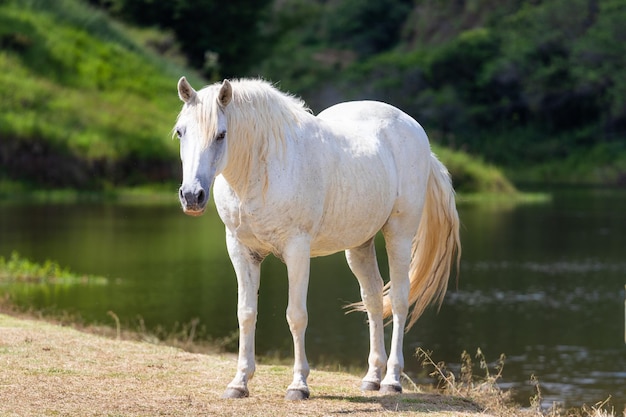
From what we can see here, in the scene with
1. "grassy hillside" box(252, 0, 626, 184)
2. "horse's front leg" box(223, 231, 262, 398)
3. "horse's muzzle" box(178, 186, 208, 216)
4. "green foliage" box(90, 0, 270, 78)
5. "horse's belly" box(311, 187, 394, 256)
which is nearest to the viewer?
"horse's muzzle" box(178, 186, 208, 216)

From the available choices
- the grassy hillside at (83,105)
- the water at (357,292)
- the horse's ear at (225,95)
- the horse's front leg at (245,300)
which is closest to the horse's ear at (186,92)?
the horse's ear at (225,95)

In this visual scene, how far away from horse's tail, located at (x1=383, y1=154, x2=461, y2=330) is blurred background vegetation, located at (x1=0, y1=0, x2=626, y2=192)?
22.4m

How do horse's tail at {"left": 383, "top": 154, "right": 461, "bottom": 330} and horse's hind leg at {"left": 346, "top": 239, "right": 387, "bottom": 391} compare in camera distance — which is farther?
horse's tail at {"left": 383, "top": 154, "right": 461, "bottom": 330}

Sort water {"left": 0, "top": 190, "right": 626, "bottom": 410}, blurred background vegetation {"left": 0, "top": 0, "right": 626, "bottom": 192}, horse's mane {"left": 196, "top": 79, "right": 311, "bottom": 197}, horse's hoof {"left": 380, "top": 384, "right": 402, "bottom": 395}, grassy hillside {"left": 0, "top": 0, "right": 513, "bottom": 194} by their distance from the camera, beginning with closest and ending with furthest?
horse's mane {"left": 196, "top": 79, "right": 311, "bottom": 197} → horse's hoof {"left": 380, "top": 384, "right": 402, "bottom": 395} → water {"left": 0, "top": 190, "right": 626, "bottom": 410} → grassy hillside {"left": 0, "top": 0, "right": 513, "bottom": 194} → blurred background vegetation {"left": 0, "top": 0, "right": 626, "bottom": 192}

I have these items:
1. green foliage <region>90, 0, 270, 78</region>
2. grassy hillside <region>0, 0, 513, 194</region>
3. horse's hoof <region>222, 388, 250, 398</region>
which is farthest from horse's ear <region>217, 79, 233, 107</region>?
green foliage <region>90, 0, 270, 78</region>

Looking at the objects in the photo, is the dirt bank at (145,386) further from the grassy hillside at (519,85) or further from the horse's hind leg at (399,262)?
the grassy hillside at (519,85)

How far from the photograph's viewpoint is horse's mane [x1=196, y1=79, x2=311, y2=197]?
6.66 meters

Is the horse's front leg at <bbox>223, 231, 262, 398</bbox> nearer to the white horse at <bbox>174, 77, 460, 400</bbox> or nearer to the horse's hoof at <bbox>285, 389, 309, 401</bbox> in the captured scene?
the white horse at <bbox>174, 77, 460, 400</bbox>

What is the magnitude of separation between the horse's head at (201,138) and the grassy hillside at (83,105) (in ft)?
76.2

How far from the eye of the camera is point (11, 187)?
28875 mm

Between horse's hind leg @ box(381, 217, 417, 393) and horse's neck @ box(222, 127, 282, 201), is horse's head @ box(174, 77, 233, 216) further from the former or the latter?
horse's hind leg @ box(381, 217, 417, 393)

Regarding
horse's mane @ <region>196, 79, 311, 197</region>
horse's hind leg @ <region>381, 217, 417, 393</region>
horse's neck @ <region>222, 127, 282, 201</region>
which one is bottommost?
horse's hind leg @ <region>381, 217, 417, 393</region>

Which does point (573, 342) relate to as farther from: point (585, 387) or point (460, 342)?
point (585, 387)

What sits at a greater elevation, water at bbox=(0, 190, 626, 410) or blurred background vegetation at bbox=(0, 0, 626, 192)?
blurred background vegetation at bbox=(0, 0, 626, 192)
